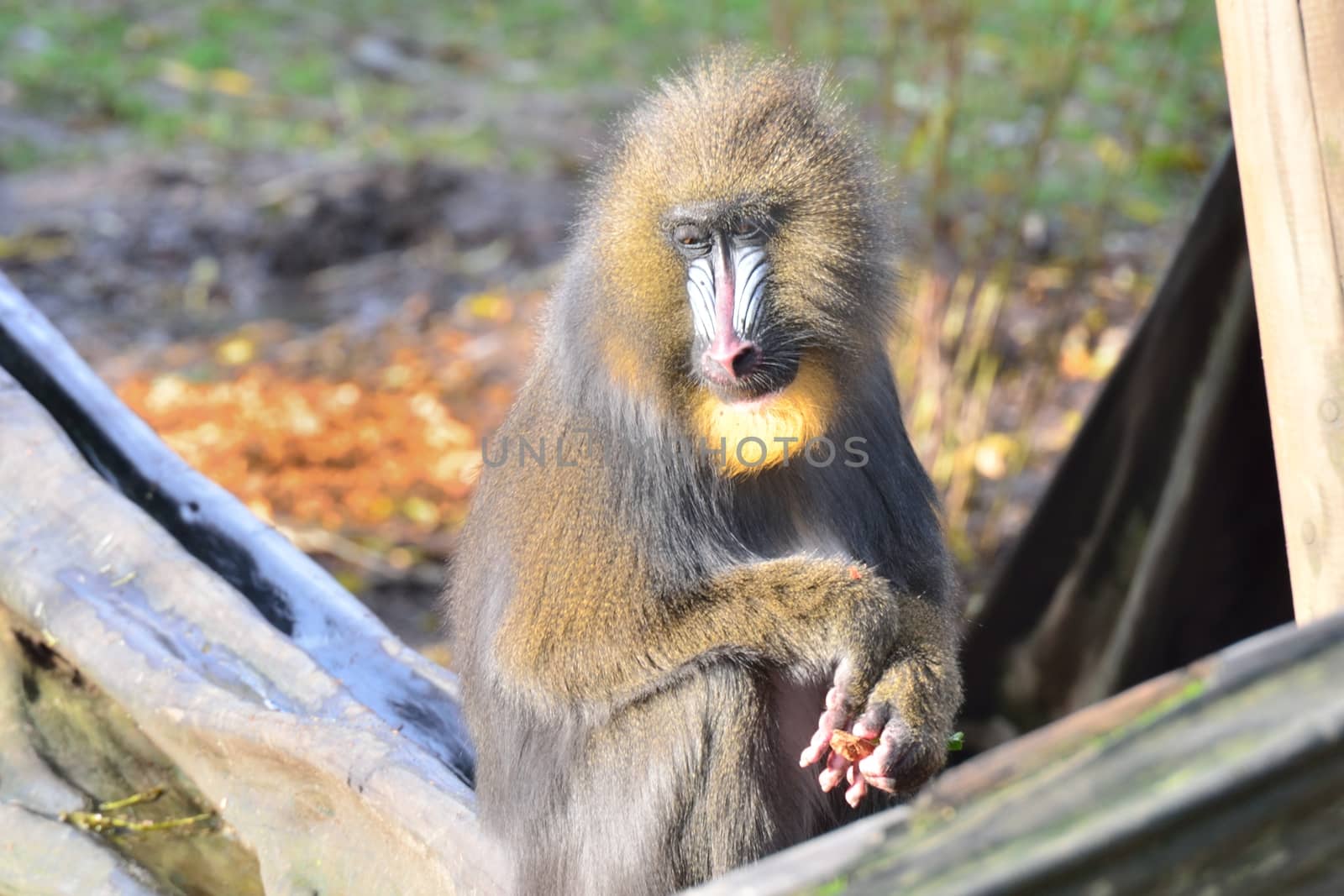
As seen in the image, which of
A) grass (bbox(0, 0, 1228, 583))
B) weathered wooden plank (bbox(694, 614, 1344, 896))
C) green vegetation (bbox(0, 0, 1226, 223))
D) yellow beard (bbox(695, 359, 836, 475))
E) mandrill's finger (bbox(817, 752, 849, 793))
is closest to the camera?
A: weathered wooden plank (bbox(694, 614, 1344, 896))

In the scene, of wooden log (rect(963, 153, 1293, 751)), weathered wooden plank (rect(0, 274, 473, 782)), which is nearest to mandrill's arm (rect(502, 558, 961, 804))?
weathered wooden plank (rect(0, 274, 473, 782))

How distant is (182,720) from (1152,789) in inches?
93.3

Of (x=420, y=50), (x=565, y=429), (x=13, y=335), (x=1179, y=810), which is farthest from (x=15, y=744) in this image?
(x=420, y=50)

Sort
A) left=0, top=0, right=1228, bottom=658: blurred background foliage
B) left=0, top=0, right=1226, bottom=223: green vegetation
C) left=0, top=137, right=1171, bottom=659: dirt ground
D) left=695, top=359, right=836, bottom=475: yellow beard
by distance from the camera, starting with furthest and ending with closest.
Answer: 1. left=0, top=0, right=1226, bottom=223: green vegetation
2. left=0, top=137, right=1171, bottom=659: dirt ground
3. left=0, top=0, right=1228, bottom=658: blurred background foliage
4. left=695, top=359, right=836, bottom=475: yellow beard

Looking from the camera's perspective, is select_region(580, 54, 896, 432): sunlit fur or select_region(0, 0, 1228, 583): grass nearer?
select_region(580, 54, 896, 432): sunlit fur

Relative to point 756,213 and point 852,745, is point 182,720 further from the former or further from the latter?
point 756,213

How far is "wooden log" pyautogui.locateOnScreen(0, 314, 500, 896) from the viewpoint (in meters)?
3.02

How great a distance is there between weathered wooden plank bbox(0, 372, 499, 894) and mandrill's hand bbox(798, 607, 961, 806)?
0.79 m

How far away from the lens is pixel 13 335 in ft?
12.9

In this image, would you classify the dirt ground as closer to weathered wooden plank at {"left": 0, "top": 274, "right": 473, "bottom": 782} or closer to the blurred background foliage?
the blurred background foliage

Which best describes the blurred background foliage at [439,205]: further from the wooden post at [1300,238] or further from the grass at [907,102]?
the wooden post at [1300,238]

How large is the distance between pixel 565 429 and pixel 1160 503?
2.15m

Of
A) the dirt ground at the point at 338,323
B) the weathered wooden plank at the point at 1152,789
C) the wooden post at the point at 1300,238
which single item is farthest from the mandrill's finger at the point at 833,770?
the dirt ground at the point at 338,323

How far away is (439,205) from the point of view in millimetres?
8781
